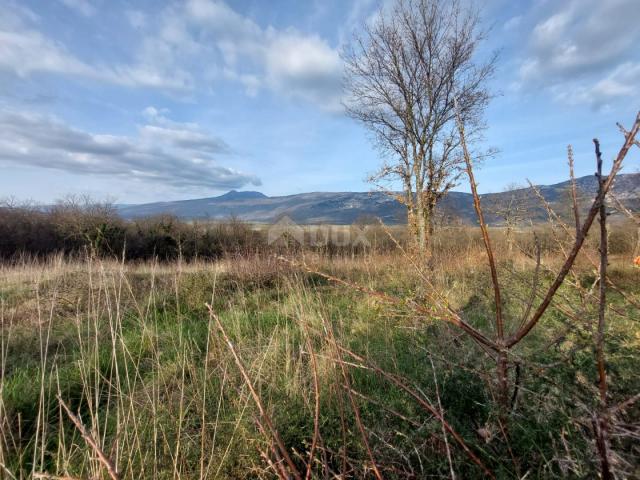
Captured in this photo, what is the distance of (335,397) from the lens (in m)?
2.47

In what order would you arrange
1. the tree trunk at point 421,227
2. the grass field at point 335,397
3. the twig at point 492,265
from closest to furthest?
1. the twig at point 492,265
2. the grass field at point 335,397
3. the tree trunk at point 421,227

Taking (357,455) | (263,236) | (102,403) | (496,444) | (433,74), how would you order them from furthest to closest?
(263,236) < (433,74) < (102,403) < (357,455) < (496,444)

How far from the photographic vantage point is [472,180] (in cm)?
95

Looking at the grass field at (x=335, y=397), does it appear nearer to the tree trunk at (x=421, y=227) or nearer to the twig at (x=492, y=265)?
the twig at (x=492, y=265)

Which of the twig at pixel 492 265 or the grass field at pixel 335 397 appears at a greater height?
the twig at pixel 492 265

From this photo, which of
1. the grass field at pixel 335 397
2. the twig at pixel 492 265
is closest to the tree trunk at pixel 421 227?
the grass field at pixel 335 397

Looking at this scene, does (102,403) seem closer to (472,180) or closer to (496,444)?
(496,444)

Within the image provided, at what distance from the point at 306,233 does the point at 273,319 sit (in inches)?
694

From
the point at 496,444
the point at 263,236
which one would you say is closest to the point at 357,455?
the point at 496,444

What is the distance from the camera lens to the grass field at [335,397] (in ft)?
3.89

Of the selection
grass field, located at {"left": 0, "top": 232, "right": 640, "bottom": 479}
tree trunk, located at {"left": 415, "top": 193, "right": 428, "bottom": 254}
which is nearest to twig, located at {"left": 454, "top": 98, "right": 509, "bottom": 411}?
grass field, located at {"left": 0, "top": 232, "right": 640, "bottom": 479}

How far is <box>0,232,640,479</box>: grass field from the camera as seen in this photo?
118 cm

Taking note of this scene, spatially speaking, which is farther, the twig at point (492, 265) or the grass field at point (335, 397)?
the grass field at point (335, 397)

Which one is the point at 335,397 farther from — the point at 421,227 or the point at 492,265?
the point at 421,227
